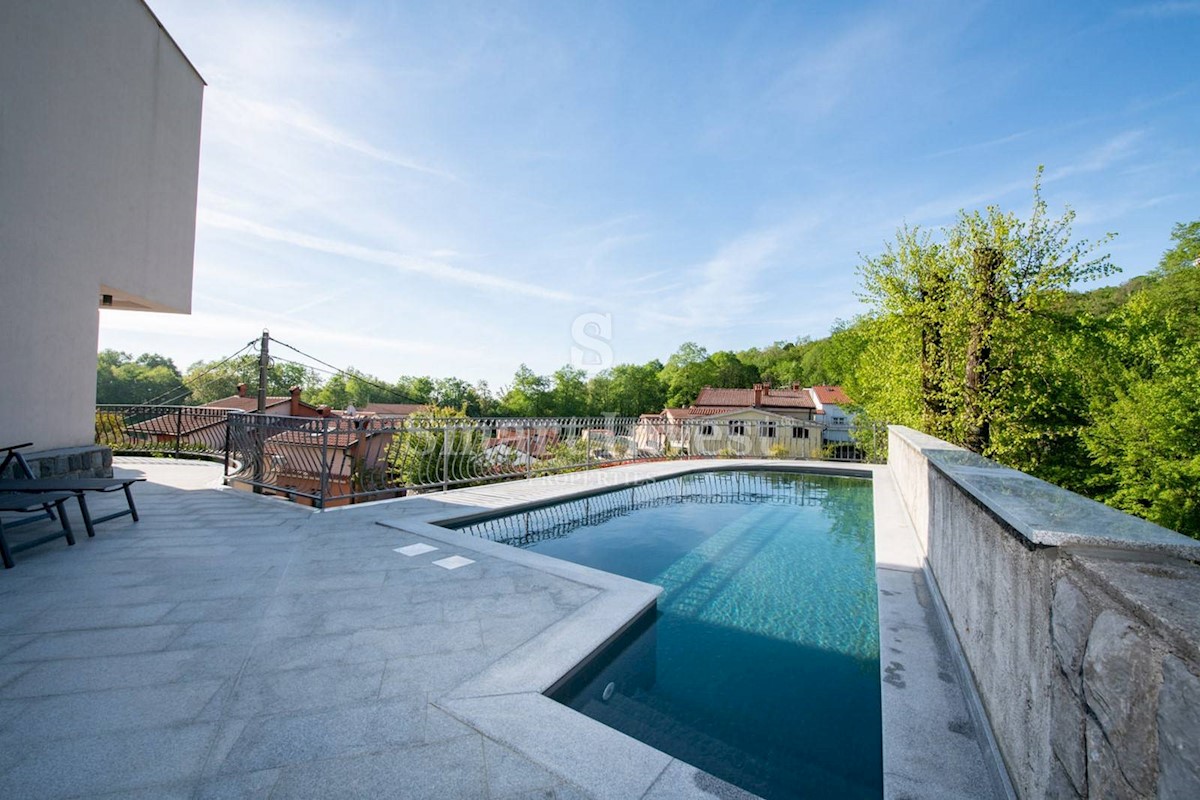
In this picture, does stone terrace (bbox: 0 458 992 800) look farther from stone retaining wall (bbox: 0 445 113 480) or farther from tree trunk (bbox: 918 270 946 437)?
tree trunk (bbox: 918 270 946 437)

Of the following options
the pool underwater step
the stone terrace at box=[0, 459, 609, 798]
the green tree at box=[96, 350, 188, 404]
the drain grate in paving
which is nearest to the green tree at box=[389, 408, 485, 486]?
the stone terrace at box=[0, 459, 609, 798]

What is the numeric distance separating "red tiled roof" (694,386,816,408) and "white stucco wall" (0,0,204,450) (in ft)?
127

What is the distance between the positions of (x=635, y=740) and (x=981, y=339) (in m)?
13.2

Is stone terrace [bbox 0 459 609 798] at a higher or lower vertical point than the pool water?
higher

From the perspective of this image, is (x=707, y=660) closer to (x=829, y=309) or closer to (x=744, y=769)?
(x=744, y=769)

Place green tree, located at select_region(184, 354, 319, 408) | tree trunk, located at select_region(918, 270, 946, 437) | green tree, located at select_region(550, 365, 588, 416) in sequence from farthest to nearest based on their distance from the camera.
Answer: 1. green tree, located at select_region(184, 354, 319, 408)
2. green tree, located at select_region(550, 365, 588, 416)
3. tree trunk, located at select_region(918, 270, 946, 437)

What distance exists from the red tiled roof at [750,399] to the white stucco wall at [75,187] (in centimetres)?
3878

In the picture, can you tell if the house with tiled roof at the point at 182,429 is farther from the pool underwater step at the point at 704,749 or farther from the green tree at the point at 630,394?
the green tree at the point at 630,394

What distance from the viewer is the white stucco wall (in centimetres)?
511

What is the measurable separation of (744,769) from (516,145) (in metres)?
13.0

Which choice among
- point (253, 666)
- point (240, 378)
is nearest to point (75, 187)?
point (253, 666)

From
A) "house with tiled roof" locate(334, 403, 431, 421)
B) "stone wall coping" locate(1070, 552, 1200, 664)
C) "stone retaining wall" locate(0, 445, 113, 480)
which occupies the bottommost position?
"stone retaining wall" locate(0, 445, 113, 480)

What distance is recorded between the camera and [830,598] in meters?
3.76

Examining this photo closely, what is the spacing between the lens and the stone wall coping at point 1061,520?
1153mm
